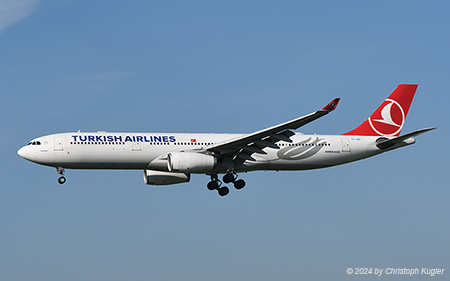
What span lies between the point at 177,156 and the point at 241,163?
4757 millimetres

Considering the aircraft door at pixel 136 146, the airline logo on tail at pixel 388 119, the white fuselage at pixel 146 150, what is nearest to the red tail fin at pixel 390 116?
the airline logo on tail at pixel 388 119

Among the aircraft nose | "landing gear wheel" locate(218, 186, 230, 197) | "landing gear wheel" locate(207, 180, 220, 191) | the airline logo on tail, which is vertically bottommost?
"landing gear wheel" locate(218, 186, 230, 197)

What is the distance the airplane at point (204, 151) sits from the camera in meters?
46.1

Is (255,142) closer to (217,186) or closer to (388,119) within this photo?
(217,186)

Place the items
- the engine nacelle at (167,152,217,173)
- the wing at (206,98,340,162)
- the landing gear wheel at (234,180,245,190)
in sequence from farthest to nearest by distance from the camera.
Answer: the landing gear wheel at (234,180,245,190), the engine nacelle at (167,152,217,173), the wing at (206,98,340,162)

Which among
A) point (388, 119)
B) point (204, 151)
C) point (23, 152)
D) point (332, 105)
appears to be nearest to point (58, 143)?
point (23, 152)

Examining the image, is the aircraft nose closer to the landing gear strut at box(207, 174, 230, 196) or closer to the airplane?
the airplane

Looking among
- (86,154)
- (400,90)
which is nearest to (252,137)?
(86,154)

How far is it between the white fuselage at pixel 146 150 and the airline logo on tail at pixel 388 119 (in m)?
4.22

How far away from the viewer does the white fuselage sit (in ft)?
152

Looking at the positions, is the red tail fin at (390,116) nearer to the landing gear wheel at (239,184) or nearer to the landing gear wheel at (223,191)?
the landing gear wheel at (239,184)

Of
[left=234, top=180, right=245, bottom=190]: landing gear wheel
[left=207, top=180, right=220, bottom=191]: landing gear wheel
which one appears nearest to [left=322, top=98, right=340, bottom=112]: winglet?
[left=234, top=180, right=245, bottom=190]: landing gear wheel

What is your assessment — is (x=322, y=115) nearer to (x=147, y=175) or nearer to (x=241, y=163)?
(x=241, y=163)

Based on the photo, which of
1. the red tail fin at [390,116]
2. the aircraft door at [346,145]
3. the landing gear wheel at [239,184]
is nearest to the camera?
the landing gear wheel at [239,184]
